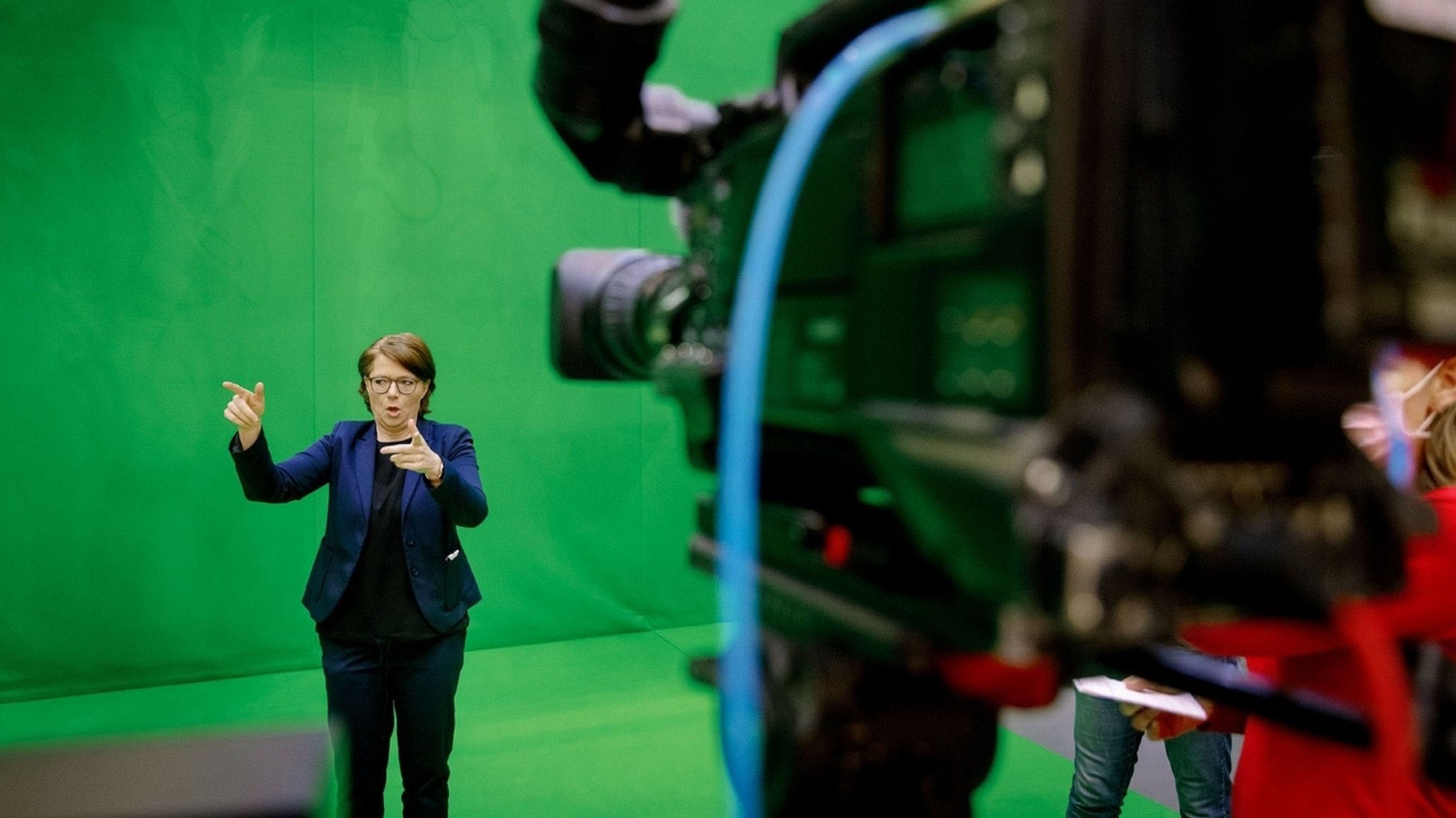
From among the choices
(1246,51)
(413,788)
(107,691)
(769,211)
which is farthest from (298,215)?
(1246,51)

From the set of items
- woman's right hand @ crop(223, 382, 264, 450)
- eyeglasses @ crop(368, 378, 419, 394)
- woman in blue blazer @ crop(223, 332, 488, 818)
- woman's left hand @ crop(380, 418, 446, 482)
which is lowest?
woman in blue blazer @ crop(223, 332, 488, 818)

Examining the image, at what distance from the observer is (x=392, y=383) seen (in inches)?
87.4

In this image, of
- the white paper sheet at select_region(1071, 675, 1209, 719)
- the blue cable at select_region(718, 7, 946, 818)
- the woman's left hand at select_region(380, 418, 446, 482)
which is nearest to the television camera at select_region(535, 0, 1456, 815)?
the blue cable at select_region(718, 7, 946, 818)

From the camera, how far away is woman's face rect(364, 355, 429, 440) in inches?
87.1

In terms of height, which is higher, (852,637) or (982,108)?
(982,108)

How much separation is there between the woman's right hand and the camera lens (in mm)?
1419

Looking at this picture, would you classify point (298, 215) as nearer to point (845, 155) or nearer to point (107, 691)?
point (107, 691)

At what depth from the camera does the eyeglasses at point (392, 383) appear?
222 cm

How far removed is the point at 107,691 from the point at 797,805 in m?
3.64

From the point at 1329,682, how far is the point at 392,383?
69.9 inches

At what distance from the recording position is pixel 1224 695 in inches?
24.9

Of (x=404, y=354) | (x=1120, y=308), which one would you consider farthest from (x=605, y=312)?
(x=404, y=354)

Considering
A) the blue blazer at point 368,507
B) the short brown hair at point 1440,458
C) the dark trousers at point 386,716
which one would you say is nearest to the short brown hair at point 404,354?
the blue blazer at point 368,507

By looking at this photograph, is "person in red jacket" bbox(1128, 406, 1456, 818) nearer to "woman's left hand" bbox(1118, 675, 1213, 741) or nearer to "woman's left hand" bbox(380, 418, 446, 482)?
"woman's left hand" bbox(1118, 675, 1213, 741)
